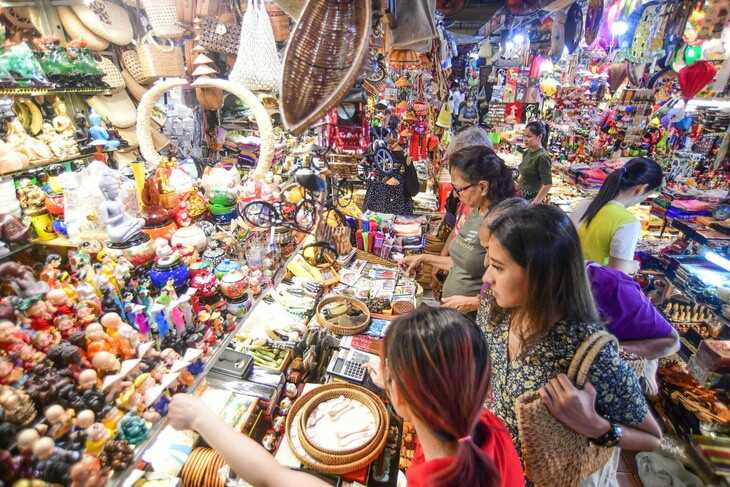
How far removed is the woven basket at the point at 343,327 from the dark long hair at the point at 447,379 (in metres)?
1.40

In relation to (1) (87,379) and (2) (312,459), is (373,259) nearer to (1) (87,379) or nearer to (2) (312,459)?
(2) (312,459)

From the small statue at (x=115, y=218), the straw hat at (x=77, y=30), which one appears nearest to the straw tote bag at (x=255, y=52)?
the small statue at (x=115, y=218)

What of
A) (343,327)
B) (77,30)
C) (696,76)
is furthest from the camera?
(77,30)

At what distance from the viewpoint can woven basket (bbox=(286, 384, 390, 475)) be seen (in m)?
1.47

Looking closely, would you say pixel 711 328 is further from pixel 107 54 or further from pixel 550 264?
pixel 107 54

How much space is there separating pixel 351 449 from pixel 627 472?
9.11ft

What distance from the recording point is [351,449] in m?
1.52

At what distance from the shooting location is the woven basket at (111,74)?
17.1 feet

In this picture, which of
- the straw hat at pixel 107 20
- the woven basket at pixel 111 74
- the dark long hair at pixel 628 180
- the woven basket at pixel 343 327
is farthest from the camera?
the woven basket at pixel 111 74

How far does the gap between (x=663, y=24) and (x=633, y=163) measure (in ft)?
5.29

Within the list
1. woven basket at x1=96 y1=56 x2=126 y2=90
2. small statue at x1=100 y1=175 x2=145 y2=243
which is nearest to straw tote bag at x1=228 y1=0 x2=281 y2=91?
small statue at x1=100 y1=175 x2=145 y2=243

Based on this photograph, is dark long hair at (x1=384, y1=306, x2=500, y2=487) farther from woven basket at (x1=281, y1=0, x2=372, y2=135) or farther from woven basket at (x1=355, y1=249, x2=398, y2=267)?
woven basket at (x1=355, y1=249, x2=398, y2=267)

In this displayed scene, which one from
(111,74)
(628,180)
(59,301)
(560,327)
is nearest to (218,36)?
(111,74)

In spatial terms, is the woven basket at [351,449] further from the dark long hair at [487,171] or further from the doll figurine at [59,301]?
the dark long hair at [487,171]
